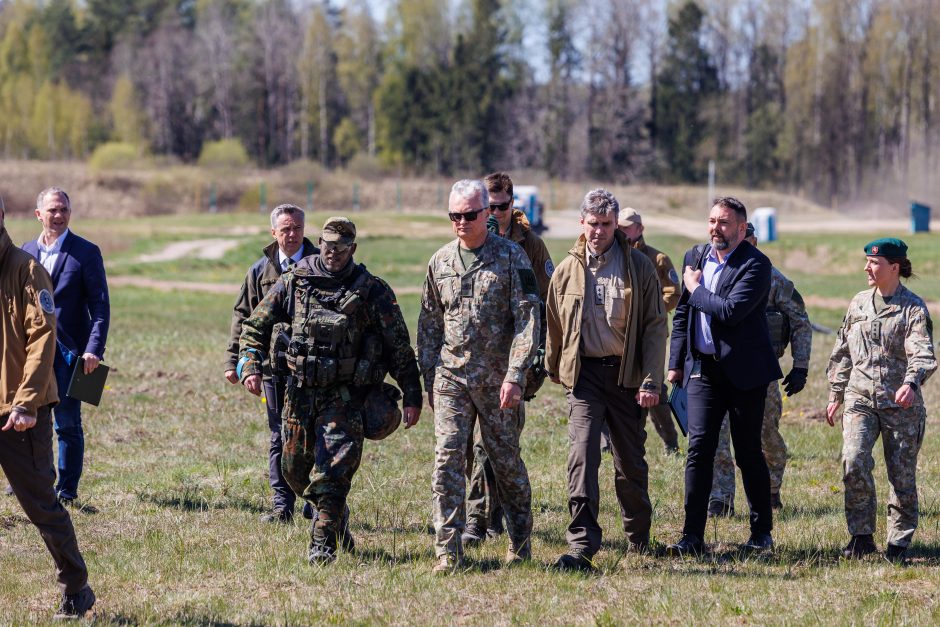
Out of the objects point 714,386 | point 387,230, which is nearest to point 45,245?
point 714,386

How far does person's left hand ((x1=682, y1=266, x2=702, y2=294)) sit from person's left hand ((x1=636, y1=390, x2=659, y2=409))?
70 centimetres

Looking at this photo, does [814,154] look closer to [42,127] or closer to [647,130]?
[647,130]

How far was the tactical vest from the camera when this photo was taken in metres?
6.09

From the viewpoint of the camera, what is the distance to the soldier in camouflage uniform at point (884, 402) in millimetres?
6453

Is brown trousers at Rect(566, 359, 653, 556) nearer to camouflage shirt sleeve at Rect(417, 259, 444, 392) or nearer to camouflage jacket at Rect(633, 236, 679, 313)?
camouflage shirt sleeve at Rect(417, 259, 444, 392)

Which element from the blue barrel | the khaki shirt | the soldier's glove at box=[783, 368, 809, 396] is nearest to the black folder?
the khaki shirt

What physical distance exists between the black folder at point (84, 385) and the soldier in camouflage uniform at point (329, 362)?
175 centimetres

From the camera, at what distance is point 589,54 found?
87.6 metres

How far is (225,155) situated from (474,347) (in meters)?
76.6

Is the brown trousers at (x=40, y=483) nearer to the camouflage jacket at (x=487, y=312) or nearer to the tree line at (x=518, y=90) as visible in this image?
the camouflage jacket at (x=487, y=312)

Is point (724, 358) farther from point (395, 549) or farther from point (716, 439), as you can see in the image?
point (395, 549)

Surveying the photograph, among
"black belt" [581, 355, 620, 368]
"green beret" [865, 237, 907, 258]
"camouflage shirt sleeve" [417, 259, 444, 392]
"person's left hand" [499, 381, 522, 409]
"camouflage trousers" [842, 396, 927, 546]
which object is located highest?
"green beret" [865, 237, 907, 258]

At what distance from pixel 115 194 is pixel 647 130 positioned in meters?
39.1

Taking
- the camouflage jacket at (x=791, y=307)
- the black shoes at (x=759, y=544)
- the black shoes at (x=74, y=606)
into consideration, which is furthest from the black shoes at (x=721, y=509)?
the black shoes at (x=74, y=606)
